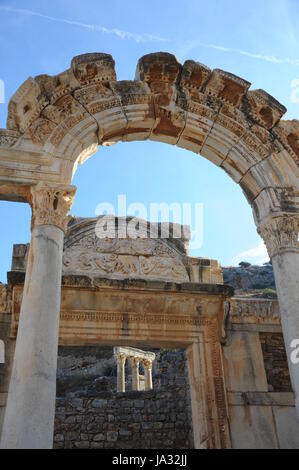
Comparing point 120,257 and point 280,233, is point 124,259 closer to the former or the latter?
point 120,257

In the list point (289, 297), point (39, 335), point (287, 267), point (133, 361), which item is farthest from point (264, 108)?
point (133, 361)

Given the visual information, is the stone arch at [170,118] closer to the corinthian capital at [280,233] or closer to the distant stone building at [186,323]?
the corinthian capital at [280,233]

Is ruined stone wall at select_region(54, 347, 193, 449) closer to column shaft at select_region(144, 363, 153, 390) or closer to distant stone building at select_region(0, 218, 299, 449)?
column shaft at select_region(144, 363, 153, 390)

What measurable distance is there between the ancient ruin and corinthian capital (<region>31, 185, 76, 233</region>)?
2 centimetres

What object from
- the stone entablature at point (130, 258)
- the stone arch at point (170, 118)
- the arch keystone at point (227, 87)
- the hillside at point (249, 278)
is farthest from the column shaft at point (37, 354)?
the hillside at point (249, 278)

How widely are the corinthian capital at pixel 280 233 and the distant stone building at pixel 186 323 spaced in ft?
7.79

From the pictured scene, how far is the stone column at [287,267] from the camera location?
5.76m

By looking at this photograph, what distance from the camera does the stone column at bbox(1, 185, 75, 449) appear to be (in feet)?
14.6

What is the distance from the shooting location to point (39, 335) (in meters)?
4.94

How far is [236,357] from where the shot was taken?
8695mm

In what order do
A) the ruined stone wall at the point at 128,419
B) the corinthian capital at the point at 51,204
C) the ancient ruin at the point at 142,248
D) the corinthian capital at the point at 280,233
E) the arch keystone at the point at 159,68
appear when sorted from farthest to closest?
the ruined stone wall at the point at 128,419
the arch keystone at the point at 159,68
the corinthian capital at the point at 280,233
the corinthian capital at the point at 51,204
the ancient ruin at the point at 142,248

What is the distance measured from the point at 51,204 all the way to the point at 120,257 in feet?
11.3

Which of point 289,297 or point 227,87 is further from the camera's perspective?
point 227,87
